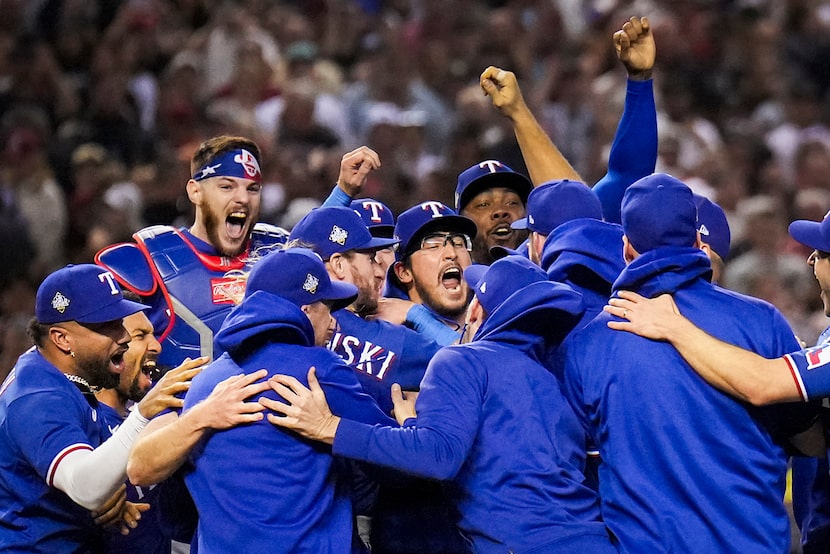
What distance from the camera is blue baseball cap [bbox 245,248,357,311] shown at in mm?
4777

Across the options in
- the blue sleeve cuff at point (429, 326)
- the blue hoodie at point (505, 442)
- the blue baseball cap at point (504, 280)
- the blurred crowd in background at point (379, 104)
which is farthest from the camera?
the blurred crowd in background at point (379, 104)

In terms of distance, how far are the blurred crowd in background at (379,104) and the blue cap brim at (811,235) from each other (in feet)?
15.4

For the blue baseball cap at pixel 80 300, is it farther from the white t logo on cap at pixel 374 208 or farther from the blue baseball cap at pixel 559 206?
the blue baseball cap at pixel 559 206

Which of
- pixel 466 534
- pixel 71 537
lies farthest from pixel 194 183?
pixel 466 534

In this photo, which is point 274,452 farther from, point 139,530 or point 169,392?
point 139,530

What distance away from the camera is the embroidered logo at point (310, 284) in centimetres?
481

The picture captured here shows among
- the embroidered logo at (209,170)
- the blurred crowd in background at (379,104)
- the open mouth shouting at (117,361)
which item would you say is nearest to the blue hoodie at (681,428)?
the open mouth shouting at (117,361)

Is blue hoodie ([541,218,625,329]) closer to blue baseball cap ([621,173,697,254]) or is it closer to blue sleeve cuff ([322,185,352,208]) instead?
blue baseball cap ([621,173,697,254])

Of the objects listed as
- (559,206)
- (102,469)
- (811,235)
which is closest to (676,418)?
(811,235)

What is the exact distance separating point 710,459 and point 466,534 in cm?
87

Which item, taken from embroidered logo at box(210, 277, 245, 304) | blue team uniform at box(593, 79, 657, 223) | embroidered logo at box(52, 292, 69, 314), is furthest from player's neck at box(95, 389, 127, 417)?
blue team uniform at box(593, 79, 657, 223)

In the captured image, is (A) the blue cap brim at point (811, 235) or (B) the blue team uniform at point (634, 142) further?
(B) the blue team uniform at point (634, 142)

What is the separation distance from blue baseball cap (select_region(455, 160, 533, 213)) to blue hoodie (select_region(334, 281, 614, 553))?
2128 millimetres

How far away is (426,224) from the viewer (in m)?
6.40
